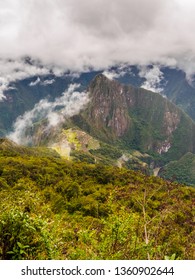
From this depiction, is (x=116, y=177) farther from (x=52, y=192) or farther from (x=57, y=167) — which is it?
(x=52, y=192)

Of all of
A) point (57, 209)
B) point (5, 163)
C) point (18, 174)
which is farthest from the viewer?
point (5, 163)

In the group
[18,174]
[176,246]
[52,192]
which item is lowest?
[176,246]

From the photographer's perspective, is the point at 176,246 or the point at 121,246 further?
the point at 176,246

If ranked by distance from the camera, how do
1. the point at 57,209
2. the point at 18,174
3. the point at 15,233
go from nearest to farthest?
1. the point at 15,233
2. the point at 57,209
3. the point at 18,174

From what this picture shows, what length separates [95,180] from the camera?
170000mm

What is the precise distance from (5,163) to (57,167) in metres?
30.1

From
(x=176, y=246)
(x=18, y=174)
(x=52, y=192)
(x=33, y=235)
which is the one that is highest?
(x=18, y=174)

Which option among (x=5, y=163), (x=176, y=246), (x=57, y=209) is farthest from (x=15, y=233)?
(x=5, y=163)

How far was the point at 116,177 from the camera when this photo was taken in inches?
7062
